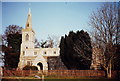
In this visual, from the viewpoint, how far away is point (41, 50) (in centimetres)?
1800

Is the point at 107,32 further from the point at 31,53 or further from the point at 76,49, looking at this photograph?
the point at 31,53

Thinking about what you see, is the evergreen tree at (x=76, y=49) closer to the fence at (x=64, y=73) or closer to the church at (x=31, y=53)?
the fence at (x=64, y=73)

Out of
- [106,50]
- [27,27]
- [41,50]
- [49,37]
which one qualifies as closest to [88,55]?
[106,50]

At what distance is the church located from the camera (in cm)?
1616

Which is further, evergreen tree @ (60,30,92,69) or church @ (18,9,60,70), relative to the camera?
church @ (18,9,60,70)

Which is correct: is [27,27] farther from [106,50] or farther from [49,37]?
[106,50]

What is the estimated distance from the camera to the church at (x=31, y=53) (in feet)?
53.0

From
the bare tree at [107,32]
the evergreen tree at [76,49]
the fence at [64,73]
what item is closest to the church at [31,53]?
the evergreen tree at [76,49]

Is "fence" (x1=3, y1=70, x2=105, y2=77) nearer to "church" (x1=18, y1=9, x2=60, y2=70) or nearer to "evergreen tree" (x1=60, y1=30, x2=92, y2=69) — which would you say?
"evergreen tree" (x1=60, y1=30, x2=92, y2=69)

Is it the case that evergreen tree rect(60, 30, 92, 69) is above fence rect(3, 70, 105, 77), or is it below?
above

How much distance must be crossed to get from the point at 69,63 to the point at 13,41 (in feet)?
26.3

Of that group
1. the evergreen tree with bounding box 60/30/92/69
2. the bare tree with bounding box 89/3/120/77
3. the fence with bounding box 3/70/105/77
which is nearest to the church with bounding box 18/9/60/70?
the evergreen tree with bounding box 60/30/92/69

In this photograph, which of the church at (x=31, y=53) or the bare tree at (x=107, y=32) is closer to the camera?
the bare tree at (x=107, y=32)

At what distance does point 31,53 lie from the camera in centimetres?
1780
